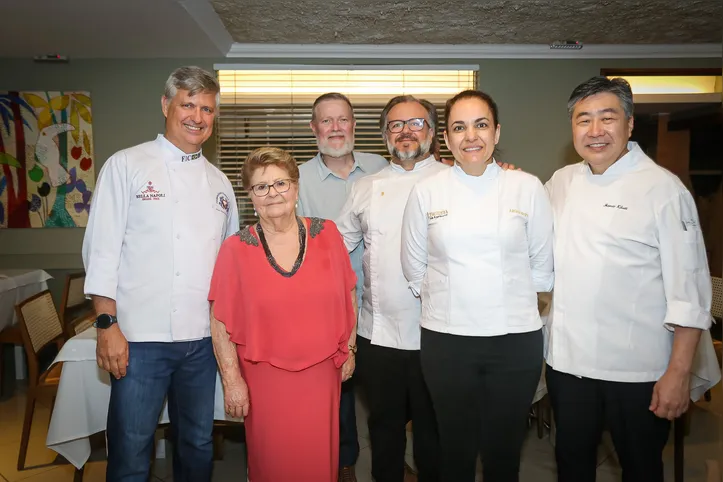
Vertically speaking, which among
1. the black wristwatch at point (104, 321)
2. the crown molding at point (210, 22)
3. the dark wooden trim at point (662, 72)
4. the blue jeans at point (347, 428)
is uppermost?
the crown molding at point (210, 22)

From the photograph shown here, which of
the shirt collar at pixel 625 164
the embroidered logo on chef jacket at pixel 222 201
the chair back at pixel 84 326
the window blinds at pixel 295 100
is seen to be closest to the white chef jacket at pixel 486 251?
the shirt collar at pixel 625 164

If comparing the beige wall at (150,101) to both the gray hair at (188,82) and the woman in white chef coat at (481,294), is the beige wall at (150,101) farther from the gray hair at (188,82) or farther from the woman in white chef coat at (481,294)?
the woman in white chef coat at (481,294)

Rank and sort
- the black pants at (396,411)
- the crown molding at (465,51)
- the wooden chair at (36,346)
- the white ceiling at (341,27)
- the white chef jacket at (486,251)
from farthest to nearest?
the crown molding at (465,51) < the white ceiling at (341,27) < the wooden chair at (36,346) < the black pants at (396,411) < the white chef jacket at (486,251)

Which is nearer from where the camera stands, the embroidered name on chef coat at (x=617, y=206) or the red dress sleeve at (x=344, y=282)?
the embroidered name on chef coat at (x=617, y=206)

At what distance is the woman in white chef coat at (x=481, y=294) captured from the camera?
5.58 ft

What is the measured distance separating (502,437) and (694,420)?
2426 mm

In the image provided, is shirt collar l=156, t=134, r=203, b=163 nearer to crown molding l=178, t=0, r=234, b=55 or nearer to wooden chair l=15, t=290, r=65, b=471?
wooden chair l=15, t=290, r=65, b=471

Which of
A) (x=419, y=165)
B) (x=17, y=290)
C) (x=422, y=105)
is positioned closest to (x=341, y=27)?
(x=422, y=105)

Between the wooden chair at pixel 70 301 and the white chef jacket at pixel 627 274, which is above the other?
the white chef jacket at pixel 627 274

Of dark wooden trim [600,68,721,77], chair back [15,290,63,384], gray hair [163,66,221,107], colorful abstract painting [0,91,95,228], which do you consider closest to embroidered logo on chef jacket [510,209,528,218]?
gray hair [163,66,221,107]

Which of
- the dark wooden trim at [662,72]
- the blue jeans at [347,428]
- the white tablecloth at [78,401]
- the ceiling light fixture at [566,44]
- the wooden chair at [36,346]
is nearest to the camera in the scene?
the white tablecloth at [78,401]

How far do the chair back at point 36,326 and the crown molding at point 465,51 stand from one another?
253 cm

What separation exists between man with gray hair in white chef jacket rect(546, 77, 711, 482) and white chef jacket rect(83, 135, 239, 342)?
1.25 meters

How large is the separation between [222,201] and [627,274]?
1.43 m
